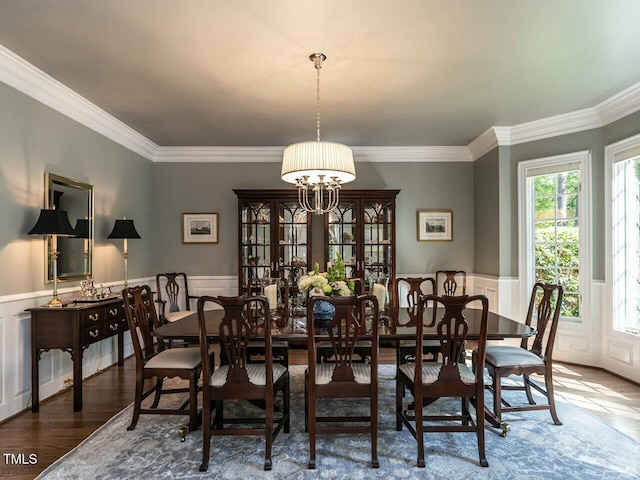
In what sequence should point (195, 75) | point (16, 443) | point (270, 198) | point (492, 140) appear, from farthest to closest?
point (270, 198), point (492, 140), point (195, 75), point (16, 443)

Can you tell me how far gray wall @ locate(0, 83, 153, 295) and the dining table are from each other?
1303 millimetres

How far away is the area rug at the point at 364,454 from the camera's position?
2.19m

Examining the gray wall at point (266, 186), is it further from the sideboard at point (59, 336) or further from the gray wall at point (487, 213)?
the sideboard at point (59, 336)

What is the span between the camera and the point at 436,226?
18.0ft

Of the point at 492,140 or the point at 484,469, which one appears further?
the point at 492,140

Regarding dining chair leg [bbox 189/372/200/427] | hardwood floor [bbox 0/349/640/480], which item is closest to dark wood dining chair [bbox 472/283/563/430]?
hardwood floor [bbox 0/349/640/480]

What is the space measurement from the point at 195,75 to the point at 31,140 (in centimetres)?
141

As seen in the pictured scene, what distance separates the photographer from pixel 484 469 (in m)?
2.23

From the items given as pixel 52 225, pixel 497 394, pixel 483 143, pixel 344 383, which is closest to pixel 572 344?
pixel 497 394

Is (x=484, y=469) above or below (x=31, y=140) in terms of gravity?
below

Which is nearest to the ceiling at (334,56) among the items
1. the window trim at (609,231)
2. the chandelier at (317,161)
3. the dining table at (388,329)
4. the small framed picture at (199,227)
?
the chandelier at (317,161)

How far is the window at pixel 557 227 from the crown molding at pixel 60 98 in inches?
180

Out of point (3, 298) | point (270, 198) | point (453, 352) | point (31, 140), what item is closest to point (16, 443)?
point (3, 298)

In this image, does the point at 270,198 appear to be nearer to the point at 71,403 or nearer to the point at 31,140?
the point at 31,140
